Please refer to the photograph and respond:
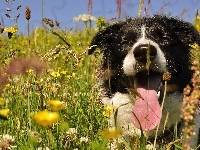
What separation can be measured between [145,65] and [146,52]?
0.15 m

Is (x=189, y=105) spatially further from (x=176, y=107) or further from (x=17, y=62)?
(x=176, y=107)

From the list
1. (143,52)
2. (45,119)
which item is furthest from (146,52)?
(45,119)

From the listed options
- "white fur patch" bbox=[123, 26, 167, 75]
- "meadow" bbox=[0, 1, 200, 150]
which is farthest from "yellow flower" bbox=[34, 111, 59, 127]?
"white fur patch" bbox=[123, 26, 167, 75]

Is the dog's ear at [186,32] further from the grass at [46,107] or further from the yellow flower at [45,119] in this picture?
the yellow flower at [45,119]

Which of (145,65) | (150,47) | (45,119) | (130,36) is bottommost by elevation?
(45,119)

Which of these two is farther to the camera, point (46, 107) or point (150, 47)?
point (150, 47)

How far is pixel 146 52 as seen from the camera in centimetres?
286

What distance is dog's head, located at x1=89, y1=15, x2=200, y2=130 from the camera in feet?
9.91

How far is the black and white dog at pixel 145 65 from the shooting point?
2990mm

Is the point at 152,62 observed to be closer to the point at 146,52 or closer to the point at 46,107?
the point at 146,52

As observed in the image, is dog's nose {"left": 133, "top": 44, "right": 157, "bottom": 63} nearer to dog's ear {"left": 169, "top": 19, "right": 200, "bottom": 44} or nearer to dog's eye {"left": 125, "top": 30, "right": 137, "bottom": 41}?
dog's eye {"left": 125, "top": 30, "right": 137, "bottom": 41}

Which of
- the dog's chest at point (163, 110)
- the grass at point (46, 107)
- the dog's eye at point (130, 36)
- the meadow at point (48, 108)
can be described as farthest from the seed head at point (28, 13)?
the dog's eye at point (130, 36)

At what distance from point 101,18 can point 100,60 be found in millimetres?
560

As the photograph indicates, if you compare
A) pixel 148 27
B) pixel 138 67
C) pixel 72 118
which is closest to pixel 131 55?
pixel 138 67
